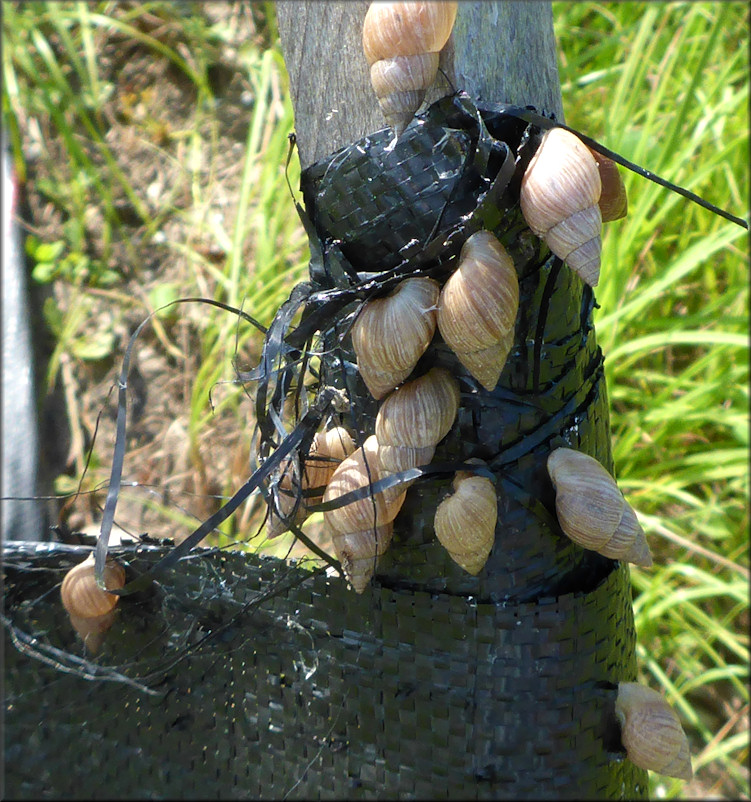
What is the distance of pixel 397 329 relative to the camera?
1.43ft

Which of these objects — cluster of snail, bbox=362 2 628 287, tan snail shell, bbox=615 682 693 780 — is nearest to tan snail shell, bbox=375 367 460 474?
cluster of snail, bbox=362 2 628 287

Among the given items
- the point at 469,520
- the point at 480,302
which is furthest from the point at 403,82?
the point at 469,520

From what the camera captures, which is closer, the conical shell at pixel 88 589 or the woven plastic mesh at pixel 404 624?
the woven plastic mesh at pixel 404 624

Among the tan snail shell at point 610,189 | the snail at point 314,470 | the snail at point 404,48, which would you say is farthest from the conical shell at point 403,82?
the snail at point 314,470

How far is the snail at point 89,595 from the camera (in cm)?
59

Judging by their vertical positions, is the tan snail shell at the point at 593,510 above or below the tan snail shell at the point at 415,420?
below

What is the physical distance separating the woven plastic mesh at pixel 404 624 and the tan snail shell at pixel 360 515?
0.09 ft

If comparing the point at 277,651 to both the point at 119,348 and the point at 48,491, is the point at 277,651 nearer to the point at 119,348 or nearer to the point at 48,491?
the point at 48,491

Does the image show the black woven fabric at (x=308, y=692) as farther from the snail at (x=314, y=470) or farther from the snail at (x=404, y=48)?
the snail at (x=404, y=48)

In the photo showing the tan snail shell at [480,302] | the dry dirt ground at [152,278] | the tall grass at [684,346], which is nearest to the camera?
the tan snail shell at [480,302]

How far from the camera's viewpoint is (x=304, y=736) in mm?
597

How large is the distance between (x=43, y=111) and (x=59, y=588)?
4.59ft

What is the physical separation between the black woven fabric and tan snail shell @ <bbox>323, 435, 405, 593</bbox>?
0.20 ft

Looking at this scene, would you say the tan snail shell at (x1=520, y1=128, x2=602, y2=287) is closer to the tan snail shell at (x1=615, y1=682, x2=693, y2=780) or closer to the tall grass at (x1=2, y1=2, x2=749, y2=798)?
the tan snail shell at (x1=615, y1=682, x2=693, y2=780)
